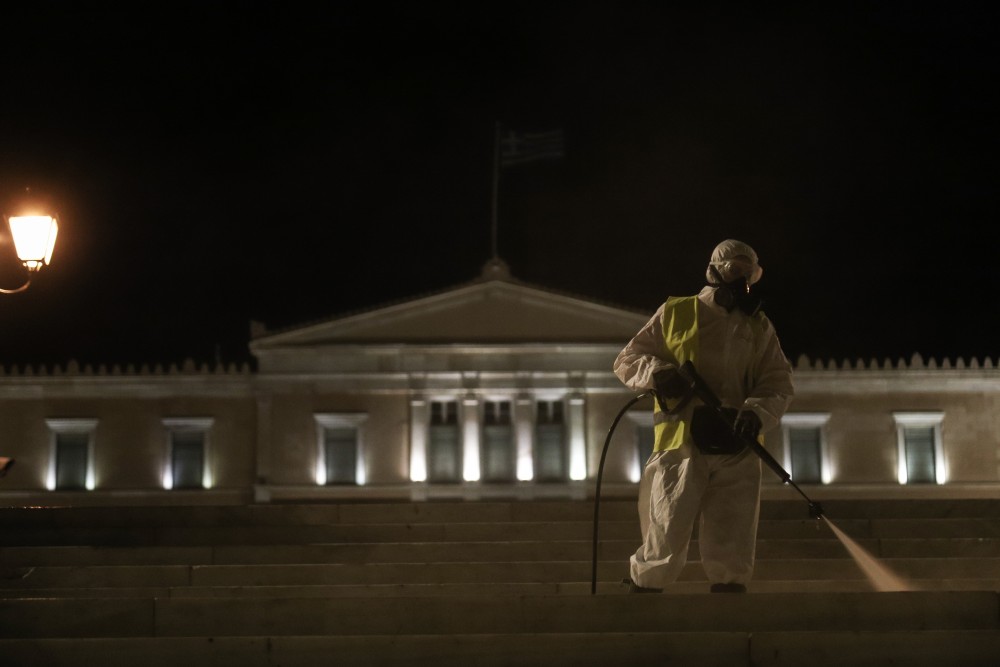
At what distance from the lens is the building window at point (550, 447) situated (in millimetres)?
34469

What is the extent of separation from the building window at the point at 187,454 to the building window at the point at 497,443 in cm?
646

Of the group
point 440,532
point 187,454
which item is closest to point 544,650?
point 440,532

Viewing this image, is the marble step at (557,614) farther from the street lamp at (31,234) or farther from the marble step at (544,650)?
the street lamp at (31,234)

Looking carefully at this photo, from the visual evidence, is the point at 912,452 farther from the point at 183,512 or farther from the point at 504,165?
the point at 183,512

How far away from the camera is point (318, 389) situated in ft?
114

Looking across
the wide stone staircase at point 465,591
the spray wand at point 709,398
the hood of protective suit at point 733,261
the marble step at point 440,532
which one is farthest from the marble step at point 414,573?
the hood of protective suit at point 733,261

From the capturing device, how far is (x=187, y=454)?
35.3 m

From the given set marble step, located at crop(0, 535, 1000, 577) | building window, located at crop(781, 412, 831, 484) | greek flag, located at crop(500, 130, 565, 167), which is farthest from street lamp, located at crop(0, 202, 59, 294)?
building window, located at crop(781, 412, 831, 484)

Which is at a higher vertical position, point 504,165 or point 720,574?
point 504,165

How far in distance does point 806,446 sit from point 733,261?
86.7 feet

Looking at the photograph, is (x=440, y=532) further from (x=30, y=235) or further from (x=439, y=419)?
(x=439, y=419)

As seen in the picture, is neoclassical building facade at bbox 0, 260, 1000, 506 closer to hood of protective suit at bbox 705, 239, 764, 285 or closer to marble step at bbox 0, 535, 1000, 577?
marble step at bbox 0, 535, 1000, 577

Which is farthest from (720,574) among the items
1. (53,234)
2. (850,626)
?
(53,234)

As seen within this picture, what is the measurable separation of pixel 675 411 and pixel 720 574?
1047 mm
